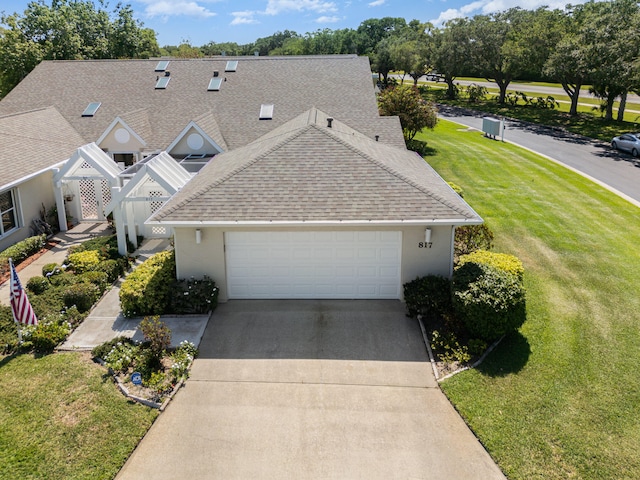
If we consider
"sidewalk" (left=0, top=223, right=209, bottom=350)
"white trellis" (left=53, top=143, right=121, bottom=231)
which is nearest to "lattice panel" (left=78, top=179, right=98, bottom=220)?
"white trellis" (left=53, top=143, right=121, bottom=231)

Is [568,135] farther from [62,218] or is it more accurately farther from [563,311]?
[62,218]

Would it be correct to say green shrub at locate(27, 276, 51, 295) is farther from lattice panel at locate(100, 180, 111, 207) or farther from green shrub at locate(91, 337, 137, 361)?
lattice panel at locate(100, 180, 111, 207)

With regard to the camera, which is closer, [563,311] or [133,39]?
[563,311]

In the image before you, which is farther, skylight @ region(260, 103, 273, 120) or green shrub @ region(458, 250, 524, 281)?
skylight @ region(260, 103, 273, 120)

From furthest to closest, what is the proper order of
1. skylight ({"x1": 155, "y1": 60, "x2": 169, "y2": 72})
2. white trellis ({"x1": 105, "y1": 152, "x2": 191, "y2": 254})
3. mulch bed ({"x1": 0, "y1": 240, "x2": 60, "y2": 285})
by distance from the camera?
skylight ({"x1": 155, "y1": 60, "x2": 169, "y2": 72}) < white trellis ({"x1": 105, "y1": 152, "x2": 191, "y2": 254}) < mulch bed ({"x1": 0, "y1": 240, "x2": 60, "y2": 285})

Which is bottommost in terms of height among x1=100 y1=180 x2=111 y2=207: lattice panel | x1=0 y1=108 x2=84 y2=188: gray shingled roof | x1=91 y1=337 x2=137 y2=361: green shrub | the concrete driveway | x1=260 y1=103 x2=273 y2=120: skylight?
the concrete driveway

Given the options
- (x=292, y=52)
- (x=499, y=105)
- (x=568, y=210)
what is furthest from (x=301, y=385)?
(x=292, y=52)
